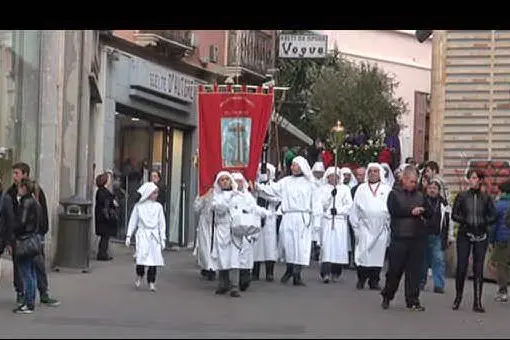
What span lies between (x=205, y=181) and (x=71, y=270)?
2.64 metres

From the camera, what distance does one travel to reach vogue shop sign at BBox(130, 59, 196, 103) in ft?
80.5

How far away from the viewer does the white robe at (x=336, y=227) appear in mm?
16688

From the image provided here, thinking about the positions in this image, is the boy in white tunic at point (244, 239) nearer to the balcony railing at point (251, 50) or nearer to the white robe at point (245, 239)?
the white robe at point (245, 239)

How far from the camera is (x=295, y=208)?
53.7ft

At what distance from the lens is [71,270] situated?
55.6 ft

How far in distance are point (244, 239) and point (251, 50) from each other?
1842 cm

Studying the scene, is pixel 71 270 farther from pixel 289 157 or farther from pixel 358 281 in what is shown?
pixel 289 157

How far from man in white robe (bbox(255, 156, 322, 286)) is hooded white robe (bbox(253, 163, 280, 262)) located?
5.7 inches

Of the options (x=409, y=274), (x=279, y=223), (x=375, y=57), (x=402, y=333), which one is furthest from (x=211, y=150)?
(x=375, y=57)

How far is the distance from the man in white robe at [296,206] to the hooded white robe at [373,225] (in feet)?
3.60

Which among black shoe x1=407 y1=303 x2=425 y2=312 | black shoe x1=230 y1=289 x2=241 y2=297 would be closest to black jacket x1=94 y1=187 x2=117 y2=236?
black shoe x1=230 y1=289 x2=241 y2=297

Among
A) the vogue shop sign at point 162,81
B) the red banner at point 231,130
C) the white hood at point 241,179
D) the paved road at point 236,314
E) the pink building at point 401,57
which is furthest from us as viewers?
the pink building at point 401,57

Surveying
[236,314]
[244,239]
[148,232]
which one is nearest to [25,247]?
[236,314]

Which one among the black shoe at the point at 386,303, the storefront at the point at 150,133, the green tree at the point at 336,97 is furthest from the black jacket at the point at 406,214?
the green tree at the point at 336,97
